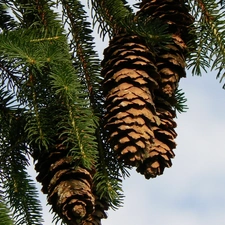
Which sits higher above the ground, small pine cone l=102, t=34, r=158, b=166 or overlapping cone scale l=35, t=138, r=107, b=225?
small pine cone l=102, t=34, r=158, b=166

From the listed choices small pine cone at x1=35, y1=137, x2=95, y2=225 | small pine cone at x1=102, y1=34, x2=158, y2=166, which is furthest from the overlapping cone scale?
small pine cone at x1=102, y1=34, x2=158, y2=166

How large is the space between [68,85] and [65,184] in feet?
0.90

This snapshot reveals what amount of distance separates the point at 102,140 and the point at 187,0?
48cm

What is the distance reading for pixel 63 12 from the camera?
2.04 m

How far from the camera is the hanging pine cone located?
187 centimetres

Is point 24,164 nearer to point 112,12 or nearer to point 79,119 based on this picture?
point 79,119

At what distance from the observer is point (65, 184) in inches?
69.8

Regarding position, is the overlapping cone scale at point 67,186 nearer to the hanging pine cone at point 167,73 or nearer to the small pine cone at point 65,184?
the small pine cone at point 65,184

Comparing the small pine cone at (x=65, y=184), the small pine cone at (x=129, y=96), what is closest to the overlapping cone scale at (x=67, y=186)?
the small pine cone at (x=65, y=184)

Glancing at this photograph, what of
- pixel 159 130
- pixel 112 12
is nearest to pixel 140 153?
pixel 159 130

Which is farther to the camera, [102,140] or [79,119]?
[102,140]

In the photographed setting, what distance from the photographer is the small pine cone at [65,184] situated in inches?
68.4

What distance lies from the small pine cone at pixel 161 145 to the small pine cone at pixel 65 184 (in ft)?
0.56

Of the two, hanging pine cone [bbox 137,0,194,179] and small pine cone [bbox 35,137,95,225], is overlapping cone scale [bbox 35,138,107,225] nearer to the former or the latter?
small pine cone [bbox 35,137,95,225]
